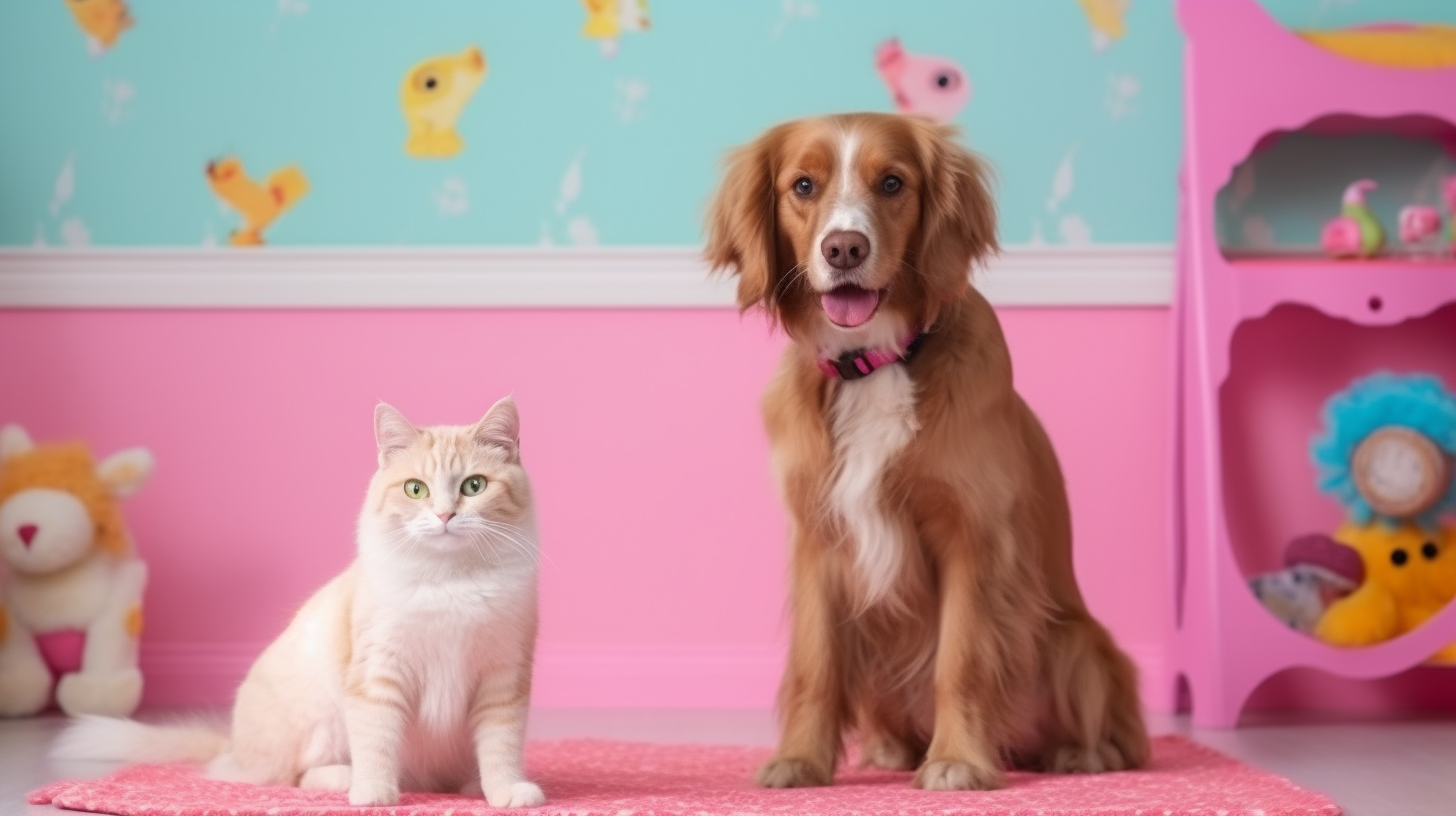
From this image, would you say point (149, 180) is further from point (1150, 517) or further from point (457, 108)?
point (1150, 517)

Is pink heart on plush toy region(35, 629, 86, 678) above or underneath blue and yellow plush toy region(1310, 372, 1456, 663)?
underneath

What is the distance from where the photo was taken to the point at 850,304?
6.86 feet

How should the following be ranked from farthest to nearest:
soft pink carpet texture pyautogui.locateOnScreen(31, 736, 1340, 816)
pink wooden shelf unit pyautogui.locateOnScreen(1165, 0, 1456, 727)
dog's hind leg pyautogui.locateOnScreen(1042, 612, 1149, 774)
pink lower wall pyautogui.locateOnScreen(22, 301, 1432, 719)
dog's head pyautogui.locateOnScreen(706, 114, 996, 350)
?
1. pink lower wall pyautogui.locateOnScreen(22, 301, 1432, 719)
2. pink wooden shelf unit pyautogui.locateOnScreen(1165, 0, 1456, 727)
3. dog's hind leg pyautogui.locateOnScreen(1042, 612, 1149, 774)
4. dog's head pyautogui.locateOnScreen(706, 114, 996, 350)
5. soft pink carpet texture pyautogui.locateOnScreen(31, 736, 1340, 816)

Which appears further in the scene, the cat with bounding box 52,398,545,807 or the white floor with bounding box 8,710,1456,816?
the white floor with bounding box 8,710,1456,816

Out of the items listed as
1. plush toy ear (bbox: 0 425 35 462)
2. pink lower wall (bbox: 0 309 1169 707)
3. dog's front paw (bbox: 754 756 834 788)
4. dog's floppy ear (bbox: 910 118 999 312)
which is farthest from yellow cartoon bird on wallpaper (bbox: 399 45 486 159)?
dog's front paw (bbox: 754 756 834 788)

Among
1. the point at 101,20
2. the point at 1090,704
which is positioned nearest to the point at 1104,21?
the point at 1090,704

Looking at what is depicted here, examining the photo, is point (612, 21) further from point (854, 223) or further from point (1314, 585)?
point (1314, 585)

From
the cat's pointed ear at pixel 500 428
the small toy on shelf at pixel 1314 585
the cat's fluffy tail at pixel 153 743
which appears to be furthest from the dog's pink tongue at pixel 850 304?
the small toy on shelf at pixel 1314 585

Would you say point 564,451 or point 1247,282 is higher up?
point 1247,282

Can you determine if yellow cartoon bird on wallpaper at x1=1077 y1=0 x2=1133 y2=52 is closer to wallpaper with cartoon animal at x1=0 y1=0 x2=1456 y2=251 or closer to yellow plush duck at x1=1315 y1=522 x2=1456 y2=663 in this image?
wallpaper with cartoon animal at x1=0 y1=0 x2=1456 y2=251

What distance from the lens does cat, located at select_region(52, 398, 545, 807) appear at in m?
1.88

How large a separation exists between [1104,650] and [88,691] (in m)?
1.89

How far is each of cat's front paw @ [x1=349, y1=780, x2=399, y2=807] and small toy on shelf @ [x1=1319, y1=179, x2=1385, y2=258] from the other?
2.14 meters

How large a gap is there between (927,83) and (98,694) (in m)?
2.00
